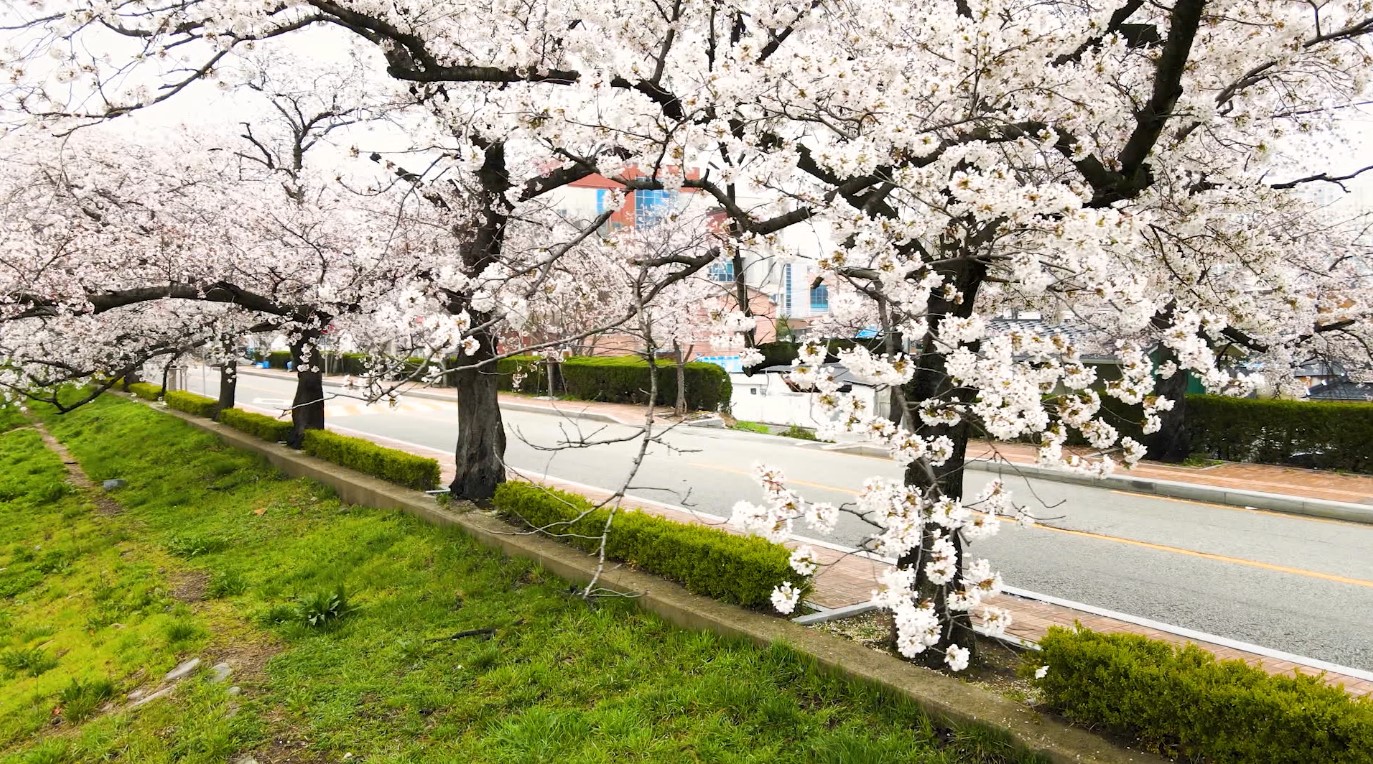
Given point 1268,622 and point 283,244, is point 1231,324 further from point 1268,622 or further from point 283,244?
point 283,244

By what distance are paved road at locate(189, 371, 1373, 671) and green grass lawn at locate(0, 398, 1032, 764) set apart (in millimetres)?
1586

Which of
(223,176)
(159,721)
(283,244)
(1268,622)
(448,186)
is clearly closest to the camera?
(159,721)

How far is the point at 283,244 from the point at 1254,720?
43.3 feet

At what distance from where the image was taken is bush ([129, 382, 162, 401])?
25.4m

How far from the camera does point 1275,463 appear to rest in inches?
543

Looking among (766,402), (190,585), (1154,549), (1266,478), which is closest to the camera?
(1154,549)

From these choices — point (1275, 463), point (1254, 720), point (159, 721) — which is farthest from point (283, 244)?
point (1275, 463)

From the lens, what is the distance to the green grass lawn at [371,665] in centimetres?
444

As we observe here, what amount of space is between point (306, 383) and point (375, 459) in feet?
12.3

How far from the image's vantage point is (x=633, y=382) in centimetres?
2488

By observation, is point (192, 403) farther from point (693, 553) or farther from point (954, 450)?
point (954, 450)

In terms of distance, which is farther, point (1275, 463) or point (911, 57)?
point (1275, 463)

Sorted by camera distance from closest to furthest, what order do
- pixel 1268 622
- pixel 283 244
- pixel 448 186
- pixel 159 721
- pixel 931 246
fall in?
pixel 931 246
pixel 159 721
pixel 1268 622
pixel 448 186
pixel 283 244

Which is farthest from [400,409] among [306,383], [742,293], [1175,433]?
[742,293]
